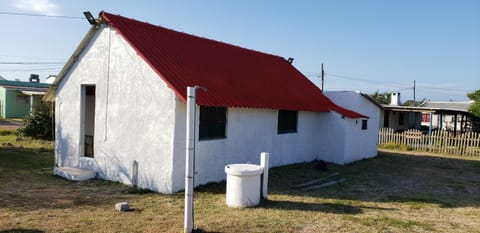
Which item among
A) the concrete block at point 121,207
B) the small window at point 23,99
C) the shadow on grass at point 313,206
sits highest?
the small window at point 23,99

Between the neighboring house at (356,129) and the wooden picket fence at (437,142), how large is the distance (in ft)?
19.5

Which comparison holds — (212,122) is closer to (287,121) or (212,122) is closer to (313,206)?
(313,206)

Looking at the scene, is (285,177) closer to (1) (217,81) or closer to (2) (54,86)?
(1) (217,81)

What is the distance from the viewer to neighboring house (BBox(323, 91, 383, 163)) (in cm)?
1525

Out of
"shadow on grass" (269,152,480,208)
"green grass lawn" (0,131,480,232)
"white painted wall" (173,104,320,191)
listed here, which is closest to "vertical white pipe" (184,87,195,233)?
"green grass lawn" (0,131,480,232)

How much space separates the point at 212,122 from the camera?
33.7 feet

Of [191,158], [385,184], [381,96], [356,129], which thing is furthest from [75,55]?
[381,96]

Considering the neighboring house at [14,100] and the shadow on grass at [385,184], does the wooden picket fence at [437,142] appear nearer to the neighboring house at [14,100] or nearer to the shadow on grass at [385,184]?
the shadow on grass at [385,184]

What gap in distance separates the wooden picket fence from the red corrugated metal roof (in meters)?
8.93

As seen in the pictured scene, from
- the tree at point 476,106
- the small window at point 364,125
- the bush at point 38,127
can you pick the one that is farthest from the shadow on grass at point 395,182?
the bush at point 38,127

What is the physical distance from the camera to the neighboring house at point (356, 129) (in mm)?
15248

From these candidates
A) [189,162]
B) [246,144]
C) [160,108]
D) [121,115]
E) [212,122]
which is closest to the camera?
[189,162]

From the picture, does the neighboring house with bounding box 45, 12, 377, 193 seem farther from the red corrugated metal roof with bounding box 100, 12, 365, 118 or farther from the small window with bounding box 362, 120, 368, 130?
the small window with bounding box 362, 120, 368, 130

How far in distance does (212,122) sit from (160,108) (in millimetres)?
1622
